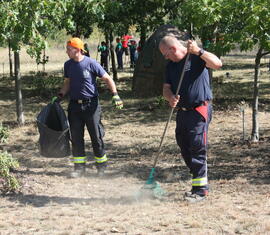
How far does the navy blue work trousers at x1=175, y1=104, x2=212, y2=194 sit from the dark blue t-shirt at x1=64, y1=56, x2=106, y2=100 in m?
1.58

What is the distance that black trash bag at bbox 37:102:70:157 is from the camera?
722 cm

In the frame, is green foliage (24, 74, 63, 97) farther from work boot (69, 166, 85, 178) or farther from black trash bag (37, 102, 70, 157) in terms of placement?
work boot (69, 166, 85, 178)

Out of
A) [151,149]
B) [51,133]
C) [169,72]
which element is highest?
[169,72]

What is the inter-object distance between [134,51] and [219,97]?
13.2m

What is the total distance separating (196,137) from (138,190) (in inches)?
46.7

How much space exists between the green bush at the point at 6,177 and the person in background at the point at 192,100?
2093mm

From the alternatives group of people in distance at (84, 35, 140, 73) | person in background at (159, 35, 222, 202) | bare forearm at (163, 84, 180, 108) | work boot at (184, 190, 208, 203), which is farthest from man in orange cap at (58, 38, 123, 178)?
group of people in distance at (84, 35, 140, 73)

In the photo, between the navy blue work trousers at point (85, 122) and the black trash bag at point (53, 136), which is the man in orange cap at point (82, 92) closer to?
the navy blue work trousers at point (85, 122)

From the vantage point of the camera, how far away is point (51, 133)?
721cm

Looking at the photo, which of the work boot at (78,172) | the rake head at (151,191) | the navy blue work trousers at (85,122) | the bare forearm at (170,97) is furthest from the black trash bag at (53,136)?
the bare forearm at (170,97)

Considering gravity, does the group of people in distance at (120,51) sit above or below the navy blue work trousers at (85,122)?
above

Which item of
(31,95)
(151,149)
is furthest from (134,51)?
(151,149)

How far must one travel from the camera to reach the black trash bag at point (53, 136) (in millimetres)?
7219

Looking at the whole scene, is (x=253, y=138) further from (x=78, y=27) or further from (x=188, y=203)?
(x=78, y=27)
